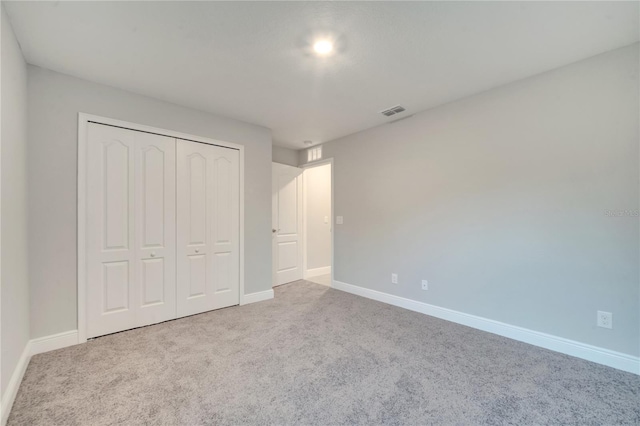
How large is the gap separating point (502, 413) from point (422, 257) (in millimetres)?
1875

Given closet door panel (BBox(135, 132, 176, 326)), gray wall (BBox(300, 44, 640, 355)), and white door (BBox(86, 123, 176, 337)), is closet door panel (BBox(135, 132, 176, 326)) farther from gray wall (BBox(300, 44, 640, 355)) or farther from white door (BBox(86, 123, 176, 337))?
gray wall (BBox(300, 44, 640, 355))

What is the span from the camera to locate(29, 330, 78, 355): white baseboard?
2311 millimetres

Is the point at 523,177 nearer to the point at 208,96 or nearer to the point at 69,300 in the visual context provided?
the point at 208,96

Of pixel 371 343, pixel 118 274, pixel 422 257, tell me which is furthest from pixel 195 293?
pixel 422 257

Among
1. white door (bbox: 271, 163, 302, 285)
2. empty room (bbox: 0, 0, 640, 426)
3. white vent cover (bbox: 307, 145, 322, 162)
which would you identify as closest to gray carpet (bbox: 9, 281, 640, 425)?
empty room (bbox: 0, 0, 640, 426)

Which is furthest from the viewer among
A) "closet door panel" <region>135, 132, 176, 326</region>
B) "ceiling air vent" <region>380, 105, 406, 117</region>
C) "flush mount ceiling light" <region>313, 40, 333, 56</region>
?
"ceiling air vent" <region>380, 105, 406, 117</region>

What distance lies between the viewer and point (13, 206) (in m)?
1.88

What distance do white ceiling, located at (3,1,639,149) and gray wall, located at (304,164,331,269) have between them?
8.29ft

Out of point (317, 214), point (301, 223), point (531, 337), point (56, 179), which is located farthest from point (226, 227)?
point (531, 337)

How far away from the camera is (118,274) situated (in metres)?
2.75

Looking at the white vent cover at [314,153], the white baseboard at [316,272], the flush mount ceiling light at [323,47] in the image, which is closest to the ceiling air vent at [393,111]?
the flush mount ceiling light at [323,47]

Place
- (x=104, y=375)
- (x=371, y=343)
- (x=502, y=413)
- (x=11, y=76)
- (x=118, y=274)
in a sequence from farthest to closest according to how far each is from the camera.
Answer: (x=118, y=274), (x=371, y=343), (x=104, y=375), (x=11, y=76), (x=502, y=413)

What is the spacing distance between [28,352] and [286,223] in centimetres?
333

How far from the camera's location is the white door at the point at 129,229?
2.63 meters
